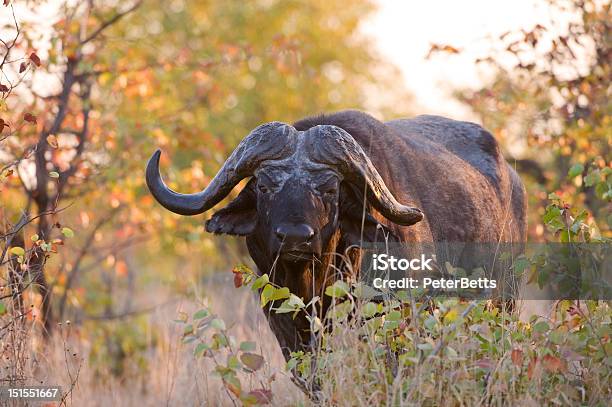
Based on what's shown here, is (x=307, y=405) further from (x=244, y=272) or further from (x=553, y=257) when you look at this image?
(x=553, y=257)

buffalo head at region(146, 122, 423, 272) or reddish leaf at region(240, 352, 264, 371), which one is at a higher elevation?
buffalo head at region(146, 122, 423, 272)

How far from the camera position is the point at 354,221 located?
5.52m

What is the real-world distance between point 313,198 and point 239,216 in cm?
57

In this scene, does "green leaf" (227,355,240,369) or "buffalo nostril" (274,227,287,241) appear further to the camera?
"buffalo nostril" (274,227,287,241)

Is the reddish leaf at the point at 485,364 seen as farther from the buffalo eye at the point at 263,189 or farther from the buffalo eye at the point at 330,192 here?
the buffalo eye at the point at 263,189

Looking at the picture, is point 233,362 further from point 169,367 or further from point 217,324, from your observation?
point 169,367

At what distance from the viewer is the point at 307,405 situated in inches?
200

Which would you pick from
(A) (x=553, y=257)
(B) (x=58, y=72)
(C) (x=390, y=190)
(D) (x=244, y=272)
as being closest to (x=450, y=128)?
(C) (x=390, y=190)

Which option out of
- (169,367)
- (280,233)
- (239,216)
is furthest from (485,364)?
(169,367)

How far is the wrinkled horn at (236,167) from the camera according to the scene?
5.39m

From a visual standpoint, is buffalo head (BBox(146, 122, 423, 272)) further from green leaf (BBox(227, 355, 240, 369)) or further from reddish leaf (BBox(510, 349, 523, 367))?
reddish leaf (BBox(510, 349, 523, 367))

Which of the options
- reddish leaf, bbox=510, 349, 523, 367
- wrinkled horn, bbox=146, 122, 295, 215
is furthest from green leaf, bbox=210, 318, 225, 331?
wrinkled horn, bbox=146, 122, 295, 215

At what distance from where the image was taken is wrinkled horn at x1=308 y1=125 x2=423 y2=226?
5344 mm

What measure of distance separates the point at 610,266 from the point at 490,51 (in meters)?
3.83
